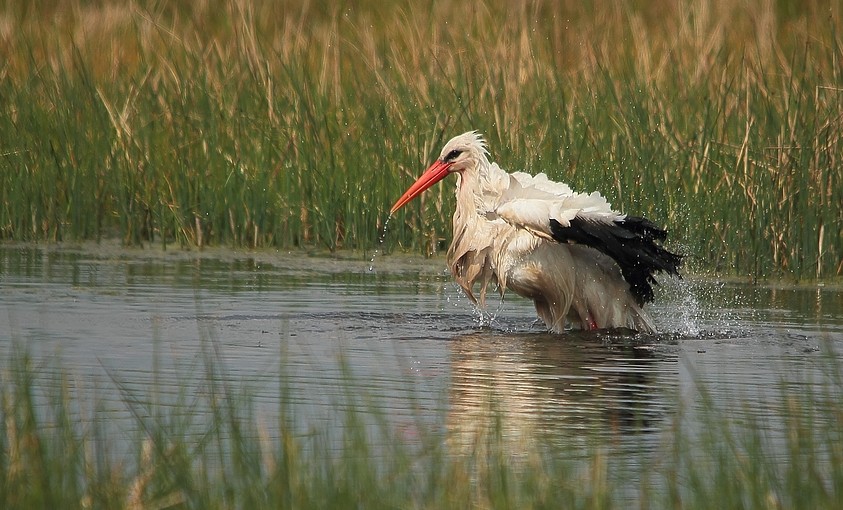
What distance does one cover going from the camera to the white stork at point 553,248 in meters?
7.64

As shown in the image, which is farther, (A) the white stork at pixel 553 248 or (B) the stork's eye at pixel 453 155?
(B) the stork's eye at pixel 453 155

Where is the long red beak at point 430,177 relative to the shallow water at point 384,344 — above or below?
above

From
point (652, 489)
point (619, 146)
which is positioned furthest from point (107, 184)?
point (652, 489)

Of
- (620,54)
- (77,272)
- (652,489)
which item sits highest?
(620,54)

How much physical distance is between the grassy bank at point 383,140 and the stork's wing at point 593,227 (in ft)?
5.75

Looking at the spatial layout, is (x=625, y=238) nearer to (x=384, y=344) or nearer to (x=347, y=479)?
(x=384, y=344)

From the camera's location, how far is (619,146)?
9.72 metres

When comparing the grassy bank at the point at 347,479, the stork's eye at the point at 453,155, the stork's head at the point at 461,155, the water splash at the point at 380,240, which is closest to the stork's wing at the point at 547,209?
the stork's head at the point at 461,155

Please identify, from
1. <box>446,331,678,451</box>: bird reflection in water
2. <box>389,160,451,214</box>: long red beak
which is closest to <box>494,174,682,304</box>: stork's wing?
<box>446,331,678,451</box>: bird reflection in water


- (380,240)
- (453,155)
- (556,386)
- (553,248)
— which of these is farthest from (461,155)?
(556,386)

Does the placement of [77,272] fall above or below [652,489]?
above

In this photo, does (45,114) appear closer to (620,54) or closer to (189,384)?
(620,54)

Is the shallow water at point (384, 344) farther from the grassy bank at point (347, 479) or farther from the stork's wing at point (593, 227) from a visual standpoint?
the stork's wing at point (593, 227)

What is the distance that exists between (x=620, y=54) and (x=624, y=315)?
3.46 metres
